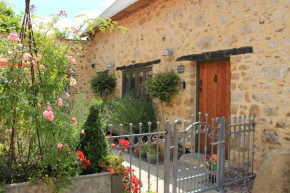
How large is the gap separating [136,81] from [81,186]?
5483mm

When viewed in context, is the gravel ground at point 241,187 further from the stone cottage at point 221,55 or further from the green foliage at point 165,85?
the green foliage at point 165,85

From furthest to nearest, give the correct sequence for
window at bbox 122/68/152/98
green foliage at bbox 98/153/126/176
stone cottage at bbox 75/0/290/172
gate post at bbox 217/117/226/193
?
window at bbox 122/68/152/98 → stone cottage at bbox 75/0/290/172 → gate post at bbox 217/117/226/193 → green foliage at bbox 98/153/126/176

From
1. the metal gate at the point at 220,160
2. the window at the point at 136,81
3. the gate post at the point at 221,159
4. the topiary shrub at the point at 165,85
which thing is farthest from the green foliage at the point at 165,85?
the gate post at the point at 221,159

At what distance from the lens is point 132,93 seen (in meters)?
7.97

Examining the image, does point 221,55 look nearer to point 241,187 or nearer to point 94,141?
point 241,187

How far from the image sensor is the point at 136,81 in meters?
8.22

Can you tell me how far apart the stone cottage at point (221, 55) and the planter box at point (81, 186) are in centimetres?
280

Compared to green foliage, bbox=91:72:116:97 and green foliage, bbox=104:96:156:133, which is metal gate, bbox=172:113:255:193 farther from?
green foliage, bbox=91:72:116:97

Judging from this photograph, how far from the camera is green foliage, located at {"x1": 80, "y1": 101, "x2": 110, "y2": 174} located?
10.3ft

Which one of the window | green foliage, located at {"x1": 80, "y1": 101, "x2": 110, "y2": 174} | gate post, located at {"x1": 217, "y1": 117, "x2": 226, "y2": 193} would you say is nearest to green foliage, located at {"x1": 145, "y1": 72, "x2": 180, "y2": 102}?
the window

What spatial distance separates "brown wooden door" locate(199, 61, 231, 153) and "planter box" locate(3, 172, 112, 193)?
3110mm

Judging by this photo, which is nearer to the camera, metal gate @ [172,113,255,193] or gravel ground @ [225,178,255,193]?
metal gate @ [172,113,255,193]

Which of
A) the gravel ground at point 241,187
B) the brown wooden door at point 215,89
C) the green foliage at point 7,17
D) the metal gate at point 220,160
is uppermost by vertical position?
the green foliage at point 7,17

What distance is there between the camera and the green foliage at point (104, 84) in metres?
9.38
